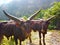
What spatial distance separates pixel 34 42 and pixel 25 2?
11.9m

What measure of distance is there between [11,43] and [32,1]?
1470 centimetres

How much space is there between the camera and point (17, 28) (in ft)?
27.9

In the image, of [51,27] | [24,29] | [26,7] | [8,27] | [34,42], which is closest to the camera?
[24,29]

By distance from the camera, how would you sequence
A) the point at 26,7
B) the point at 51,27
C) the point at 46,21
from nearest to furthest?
the point at 46,21 → the point at 51,27 → the point at 26,7

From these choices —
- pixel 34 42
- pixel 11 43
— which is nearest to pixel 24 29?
pixel 11 43

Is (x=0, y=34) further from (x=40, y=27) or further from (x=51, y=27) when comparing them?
(x=51, y=27)

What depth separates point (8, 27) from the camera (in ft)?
28.9

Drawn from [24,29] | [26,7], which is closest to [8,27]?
[24,29]

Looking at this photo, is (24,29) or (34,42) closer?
(24,29)

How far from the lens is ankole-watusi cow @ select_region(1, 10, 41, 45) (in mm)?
8203

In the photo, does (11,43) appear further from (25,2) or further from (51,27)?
(25,2)

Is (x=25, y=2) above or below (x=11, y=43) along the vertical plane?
above

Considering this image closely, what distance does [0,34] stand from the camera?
8.96 metres

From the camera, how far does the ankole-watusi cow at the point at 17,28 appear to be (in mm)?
8203
